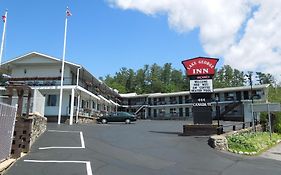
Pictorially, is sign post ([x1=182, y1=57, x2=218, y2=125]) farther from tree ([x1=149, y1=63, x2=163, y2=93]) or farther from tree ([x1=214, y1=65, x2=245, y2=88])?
tree ([x1=214, y1=65, x2=245, y2=88])

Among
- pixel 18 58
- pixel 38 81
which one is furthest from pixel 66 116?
pixel 18 58

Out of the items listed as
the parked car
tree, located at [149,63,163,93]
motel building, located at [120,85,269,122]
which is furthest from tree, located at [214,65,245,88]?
the parked car

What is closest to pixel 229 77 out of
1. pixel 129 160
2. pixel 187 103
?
pixel 187 103

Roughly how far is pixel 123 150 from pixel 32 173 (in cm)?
537

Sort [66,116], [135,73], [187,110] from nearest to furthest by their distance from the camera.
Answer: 1. [66,116]
2. [187,110]
3. [135,73]

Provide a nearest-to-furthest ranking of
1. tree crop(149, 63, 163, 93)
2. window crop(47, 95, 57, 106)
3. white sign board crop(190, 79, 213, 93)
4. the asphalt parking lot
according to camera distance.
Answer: the asphalt parking lot → white sign board crop(190, 79, 213, 93) → window crop(47, 95, 57, 106) → tree crop(149, 63, 163, 93)

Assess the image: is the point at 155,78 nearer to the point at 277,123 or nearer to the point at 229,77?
the point at 229,77

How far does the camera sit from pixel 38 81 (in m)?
33.1

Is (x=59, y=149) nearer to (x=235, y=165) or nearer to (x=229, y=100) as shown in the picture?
(x=235, y=165)

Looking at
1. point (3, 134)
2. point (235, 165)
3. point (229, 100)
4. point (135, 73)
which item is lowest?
point (235, 165)

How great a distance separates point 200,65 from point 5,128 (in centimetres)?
1524

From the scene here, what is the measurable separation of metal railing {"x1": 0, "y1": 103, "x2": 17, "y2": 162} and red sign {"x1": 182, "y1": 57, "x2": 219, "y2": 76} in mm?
14190

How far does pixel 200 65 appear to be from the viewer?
21734 mm

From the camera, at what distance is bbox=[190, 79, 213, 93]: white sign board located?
841 inches
